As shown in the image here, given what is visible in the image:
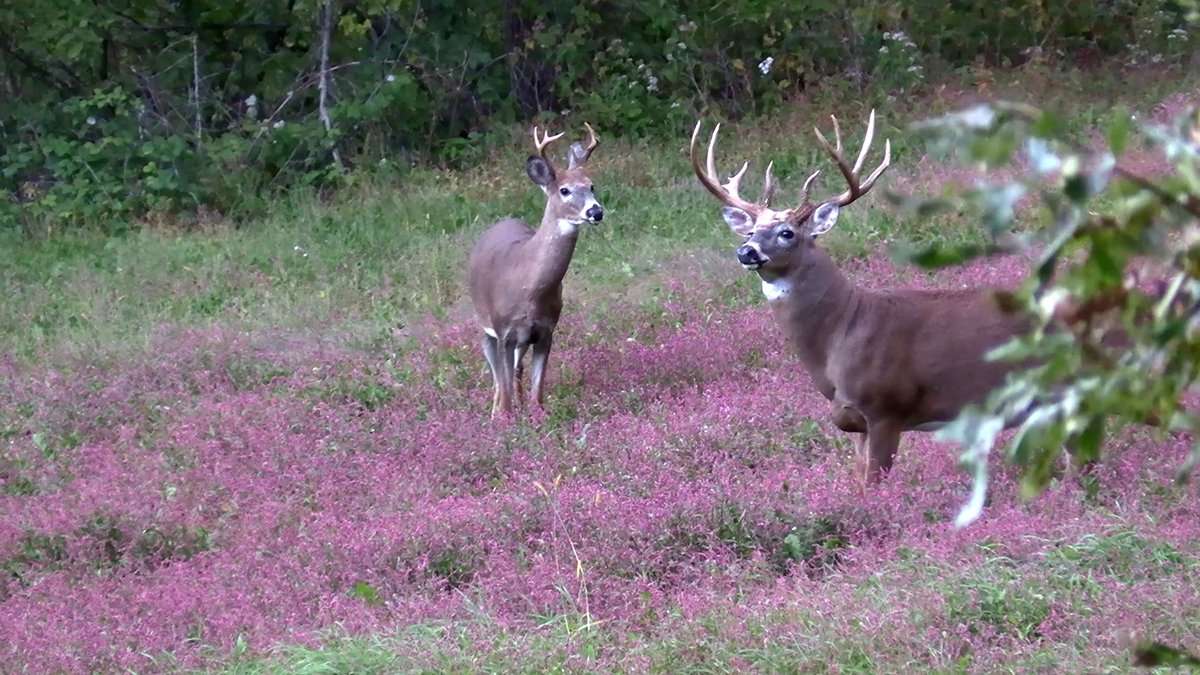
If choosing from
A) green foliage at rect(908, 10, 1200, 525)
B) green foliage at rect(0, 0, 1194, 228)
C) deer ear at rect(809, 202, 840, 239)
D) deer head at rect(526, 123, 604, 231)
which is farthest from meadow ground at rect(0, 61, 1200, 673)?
green foliage at rect(0, 0, 1194, 228)

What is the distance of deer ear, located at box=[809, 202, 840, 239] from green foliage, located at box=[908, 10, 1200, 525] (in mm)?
6175

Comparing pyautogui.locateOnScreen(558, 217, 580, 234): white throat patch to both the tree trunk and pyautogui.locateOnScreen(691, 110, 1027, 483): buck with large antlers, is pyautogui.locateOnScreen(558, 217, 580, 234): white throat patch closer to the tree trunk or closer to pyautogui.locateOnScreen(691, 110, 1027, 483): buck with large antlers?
pyautogui.locateOnScreen(691, 110, 1027, 483): buck with large antlers

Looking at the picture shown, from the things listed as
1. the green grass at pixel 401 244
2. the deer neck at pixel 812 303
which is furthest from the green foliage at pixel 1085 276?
the green grass at pixel 401 244

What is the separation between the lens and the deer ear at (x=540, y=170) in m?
10.5

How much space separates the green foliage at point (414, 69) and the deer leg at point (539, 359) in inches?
270

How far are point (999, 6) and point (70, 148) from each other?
9887 millimetres

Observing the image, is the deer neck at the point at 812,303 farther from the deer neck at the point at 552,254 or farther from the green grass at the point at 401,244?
the green grass at the point at 401,244

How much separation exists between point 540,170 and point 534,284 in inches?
31.0

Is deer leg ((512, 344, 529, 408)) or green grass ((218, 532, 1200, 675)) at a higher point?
green grass ((218, 532, 1200, 675))

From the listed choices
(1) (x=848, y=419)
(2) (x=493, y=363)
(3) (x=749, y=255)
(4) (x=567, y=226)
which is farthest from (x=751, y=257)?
(2) (x=493, y=363)

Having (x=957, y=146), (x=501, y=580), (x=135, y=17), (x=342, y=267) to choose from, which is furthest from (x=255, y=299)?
(x=957, y=146)

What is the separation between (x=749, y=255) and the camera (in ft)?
24.7

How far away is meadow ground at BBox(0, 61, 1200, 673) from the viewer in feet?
17.6

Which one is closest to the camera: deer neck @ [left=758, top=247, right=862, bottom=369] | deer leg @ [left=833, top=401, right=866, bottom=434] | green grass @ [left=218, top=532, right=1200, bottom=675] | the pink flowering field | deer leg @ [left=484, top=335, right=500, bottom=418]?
green grass @ [left=218, top=532, right=1200, bottom=675]
